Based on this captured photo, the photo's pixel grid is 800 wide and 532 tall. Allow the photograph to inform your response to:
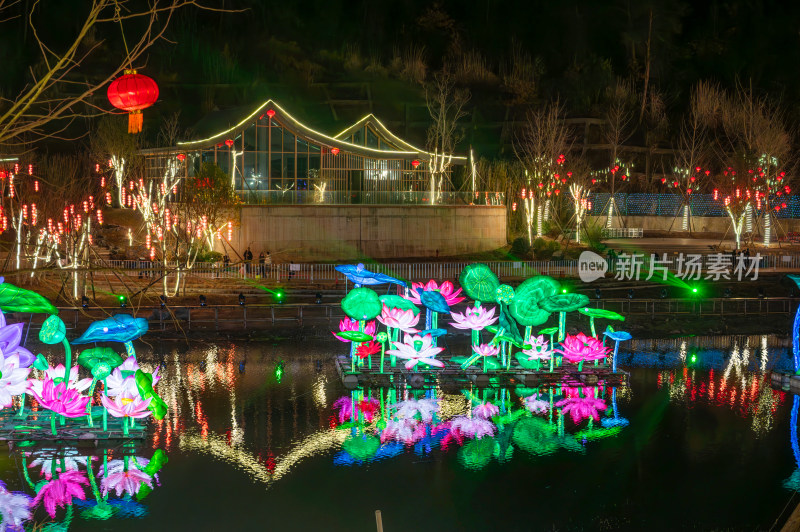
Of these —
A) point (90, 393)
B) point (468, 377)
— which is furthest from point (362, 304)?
point (90, 393)

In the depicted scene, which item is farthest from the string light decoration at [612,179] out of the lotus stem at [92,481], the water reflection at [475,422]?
the lotus stem at [92,481]

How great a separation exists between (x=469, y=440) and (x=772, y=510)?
19.2 ft


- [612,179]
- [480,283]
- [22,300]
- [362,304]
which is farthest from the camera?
[612,179]

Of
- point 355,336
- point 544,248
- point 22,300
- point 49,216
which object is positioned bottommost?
point 355,336

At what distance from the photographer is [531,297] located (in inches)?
855

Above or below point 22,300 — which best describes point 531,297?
below

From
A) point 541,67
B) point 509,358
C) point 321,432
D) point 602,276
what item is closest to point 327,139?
point 602,276

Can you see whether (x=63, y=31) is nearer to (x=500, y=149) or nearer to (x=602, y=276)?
(x=500, y=149)

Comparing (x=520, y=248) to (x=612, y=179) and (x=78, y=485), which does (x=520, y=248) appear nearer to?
(x=612, y=179)

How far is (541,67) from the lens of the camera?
8112 cm

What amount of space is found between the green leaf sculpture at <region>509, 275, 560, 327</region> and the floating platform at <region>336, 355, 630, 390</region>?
1.48 meters

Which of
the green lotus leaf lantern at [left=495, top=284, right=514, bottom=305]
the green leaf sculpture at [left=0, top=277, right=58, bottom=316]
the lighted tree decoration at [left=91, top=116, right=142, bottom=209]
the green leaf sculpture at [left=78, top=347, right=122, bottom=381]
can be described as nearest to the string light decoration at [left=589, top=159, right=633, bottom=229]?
the lighted tree decoration at [left=91, top=116, right=142, bottom=209]

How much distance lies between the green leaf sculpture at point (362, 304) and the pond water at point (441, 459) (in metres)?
2.00

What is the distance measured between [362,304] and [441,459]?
21.2 feet
